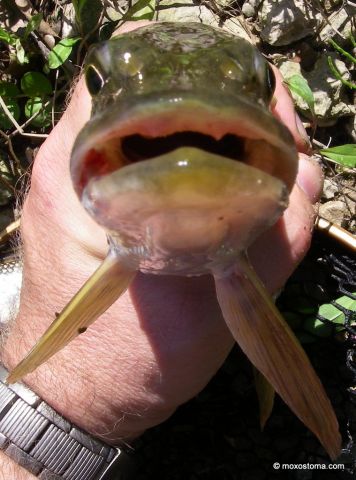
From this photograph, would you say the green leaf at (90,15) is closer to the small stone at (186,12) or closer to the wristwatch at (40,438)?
the small stone at (186,12)

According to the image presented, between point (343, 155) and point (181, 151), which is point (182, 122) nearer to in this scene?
point (181, 151)

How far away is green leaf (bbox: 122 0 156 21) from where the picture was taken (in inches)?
105

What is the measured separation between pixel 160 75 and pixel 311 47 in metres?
1.75

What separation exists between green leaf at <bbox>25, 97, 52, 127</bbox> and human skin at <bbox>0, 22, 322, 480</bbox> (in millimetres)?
812

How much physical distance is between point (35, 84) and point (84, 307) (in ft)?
5.42

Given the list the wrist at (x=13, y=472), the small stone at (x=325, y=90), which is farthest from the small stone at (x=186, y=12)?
the wrist at (x=13, y=472)

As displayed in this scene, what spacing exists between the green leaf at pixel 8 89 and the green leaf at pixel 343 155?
4.57 feet

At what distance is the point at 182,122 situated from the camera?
45.8 inches

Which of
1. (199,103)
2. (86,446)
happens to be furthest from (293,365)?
(86,446)

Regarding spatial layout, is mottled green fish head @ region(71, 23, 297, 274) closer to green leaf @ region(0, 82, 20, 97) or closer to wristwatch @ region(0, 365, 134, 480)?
wristwatch @ region(0, 365, 134, 480)

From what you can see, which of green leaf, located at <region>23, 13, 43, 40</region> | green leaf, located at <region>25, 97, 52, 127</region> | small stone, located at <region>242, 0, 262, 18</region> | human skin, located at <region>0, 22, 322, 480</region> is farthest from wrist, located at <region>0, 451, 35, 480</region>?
small stone, located at <region>242, 0, 262, 18</region>

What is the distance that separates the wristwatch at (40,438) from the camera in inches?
82.8

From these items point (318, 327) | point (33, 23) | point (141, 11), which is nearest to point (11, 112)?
point (33, 23)

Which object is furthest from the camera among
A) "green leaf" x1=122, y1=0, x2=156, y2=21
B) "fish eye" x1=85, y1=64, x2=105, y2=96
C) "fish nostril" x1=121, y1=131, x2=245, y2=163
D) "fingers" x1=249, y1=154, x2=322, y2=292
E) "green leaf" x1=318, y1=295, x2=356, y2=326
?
"green leaf" x1=122, y1=0, x2=156, y2=21
